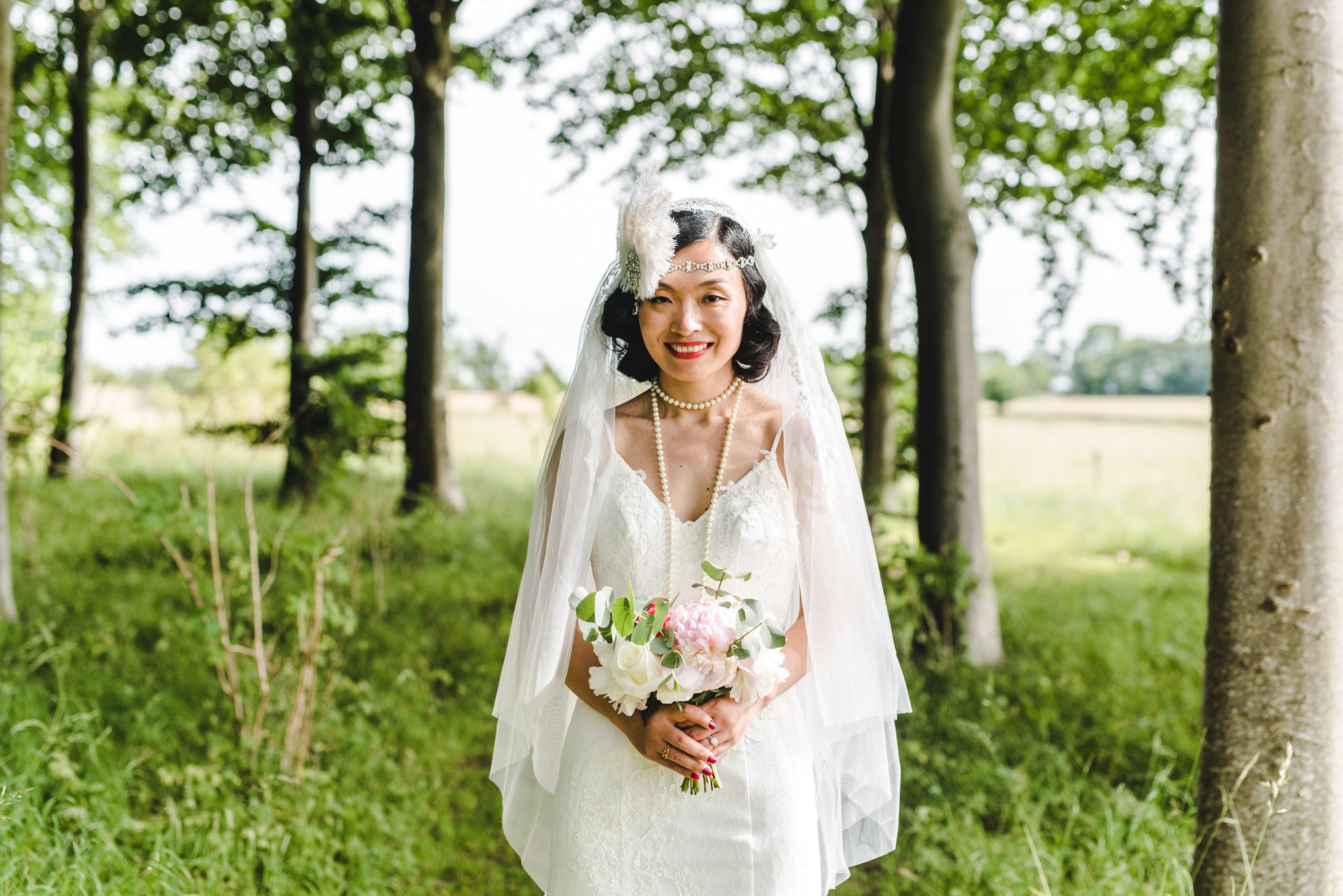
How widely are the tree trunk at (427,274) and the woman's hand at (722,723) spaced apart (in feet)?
26.3

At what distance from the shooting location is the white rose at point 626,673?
1869 mm

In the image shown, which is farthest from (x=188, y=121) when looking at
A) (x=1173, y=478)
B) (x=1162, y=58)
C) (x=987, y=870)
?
(x=1173, y=478)

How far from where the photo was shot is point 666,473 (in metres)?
2.31

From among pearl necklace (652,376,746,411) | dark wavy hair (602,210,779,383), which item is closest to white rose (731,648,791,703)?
pearl necklace (652,376,746,411)

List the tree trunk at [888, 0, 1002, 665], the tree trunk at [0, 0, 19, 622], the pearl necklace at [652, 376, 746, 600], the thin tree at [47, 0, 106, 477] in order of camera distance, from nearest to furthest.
A: the pearl necklace at [652, 376, 746, 600]
the tree trunk at [0, 0, 19, 622]
the tree trunk at [888, 0, 1002, 665]
the thin tree at [47, 0, 106, 477]

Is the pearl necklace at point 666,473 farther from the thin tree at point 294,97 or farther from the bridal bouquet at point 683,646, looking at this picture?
the thin tree at point 294,97

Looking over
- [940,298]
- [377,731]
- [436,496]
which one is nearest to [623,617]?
[377,731]

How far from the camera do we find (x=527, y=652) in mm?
2352

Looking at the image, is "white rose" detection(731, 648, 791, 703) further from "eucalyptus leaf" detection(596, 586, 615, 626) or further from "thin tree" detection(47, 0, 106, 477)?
"thin tree" detection(47, 0, 106, 477)

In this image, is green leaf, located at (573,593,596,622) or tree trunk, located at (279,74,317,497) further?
tree trunk, located at (279,74,317,497)

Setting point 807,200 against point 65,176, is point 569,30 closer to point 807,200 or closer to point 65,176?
point 807,200

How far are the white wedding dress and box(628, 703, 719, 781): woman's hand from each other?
0.48 ft

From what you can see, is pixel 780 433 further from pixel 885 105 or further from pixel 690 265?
pixel 885 105

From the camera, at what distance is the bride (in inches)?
83.8
